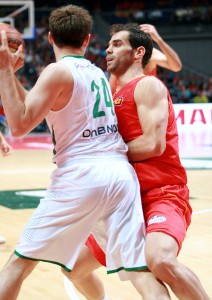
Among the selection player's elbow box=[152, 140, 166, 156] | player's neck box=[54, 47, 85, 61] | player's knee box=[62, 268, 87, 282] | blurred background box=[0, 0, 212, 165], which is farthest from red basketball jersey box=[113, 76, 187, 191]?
blurred background box=[0, 0, 212, 165]

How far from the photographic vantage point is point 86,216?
10.6 feet

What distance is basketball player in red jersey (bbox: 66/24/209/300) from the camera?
3152 millimetres

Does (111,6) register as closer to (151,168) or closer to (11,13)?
(11,13)

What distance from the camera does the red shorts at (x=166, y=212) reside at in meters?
3.25

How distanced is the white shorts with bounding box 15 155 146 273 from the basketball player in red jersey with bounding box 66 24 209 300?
0.36 ft

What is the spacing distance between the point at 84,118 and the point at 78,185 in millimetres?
334

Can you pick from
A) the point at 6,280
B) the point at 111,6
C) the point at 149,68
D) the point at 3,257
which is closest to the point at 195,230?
the point at 149,68

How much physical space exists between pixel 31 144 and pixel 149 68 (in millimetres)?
10421

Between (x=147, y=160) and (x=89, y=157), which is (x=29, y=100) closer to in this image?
(x=89, y=157)

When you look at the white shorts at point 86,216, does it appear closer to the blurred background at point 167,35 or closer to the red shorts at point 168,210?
the red shorts at point 168,210

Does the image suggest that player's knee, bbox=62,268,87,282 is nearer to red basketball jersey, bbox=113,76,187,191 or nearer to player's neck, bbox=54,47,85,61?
red basketball jersey, bbox=113,76,187,191

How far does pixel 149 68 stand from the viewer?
645cm

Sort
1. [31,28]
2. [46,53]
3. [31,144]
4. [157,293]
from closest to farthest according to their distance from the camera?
1. [157,293]
2. [31,144]
3. [31,28]
4. [46,53]

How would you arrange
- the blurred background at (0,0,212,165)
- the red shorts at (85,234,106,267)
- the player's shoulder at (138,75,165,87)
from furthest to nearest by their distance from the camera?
the blurred background at (0,0,212,165), the red shorts at (85,234,106,267), the player's shoulder at (138,75,165,87)
